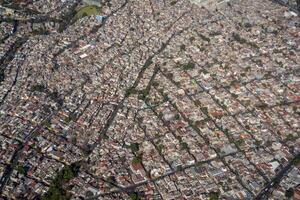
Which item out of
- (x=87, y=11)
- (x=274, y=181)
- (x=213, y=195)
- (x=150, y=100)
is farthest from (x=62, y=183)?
(x=87, y=11)

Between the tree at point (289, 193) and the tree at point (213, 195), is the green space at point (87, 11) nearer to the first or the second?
the tree at point (213, 195)

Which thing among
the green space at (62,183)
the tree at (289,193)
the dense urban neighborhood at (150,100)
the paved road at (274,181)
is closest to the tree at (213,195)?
the dense urban neighborhood at (150,100)

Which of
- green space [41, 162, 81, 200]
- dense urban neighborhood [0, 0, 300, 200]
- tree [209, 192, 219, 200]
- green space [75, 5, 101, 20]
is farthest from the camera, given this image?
green space [75, 5, 101, 20]

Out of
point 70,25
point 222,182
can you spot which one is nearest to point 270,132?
point 222,182

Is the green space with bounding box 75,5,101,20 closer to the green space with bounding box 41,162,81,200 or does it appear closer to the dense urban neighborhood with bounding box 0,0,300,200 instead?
the dense urban neighborhood with bounding box 0,0,300,200

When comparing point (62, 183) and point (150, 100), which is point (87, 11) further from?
point (62, 183)

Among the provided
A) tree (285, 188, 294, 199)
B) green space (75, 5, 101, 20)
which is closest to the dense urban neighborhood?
tree (285, 188, 294, 199)

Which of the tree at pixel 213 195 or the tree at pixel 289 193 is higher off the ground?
the tree at pixel 289 193
